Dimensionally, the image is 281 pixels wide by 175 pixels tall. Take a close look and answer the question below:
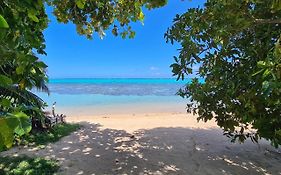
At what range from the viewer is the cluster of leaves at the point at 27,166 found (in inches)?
256

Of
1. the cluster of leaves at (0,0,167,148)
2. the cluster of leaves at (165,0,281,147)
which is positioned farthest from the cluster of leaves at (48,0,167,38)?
the cluster of leaves at (165,0,281,147)

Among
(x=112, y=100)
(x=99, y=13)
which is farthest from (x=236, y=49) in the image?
(x=112, y=100)

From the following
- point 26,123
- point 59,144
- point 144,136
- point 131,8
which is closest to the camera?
point 26,123

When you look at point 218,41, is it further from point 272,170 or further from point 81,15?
point 272,170

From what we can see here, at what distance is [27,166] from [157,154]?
11.1ft

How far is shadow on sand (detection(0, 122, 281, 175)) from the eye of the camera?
23.6ft

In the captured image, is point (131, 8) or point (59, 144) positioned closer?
point (131, 8)

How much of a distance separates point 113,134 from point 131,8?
583 centimetres

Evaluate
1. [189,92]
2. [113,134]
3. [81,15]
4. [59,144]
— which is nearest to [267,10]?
[189,92]

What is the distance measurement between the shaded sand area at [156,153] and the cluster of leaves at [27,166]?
265mm

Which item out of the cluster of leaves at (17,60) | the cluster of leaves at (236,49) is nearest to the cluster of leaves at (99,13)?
the cluster of leaves at (236,49)

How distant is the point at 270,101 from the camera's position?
4.00m

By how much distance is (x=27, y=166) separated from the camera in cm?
682

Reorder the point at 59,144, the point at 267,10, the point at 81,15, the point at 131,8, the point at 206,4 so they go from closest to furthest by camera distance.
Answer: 1. the point at 267,10
2. the point at 206,4
3. the point at 131,8
4. the point at 81,15
5. the point at 59,144
